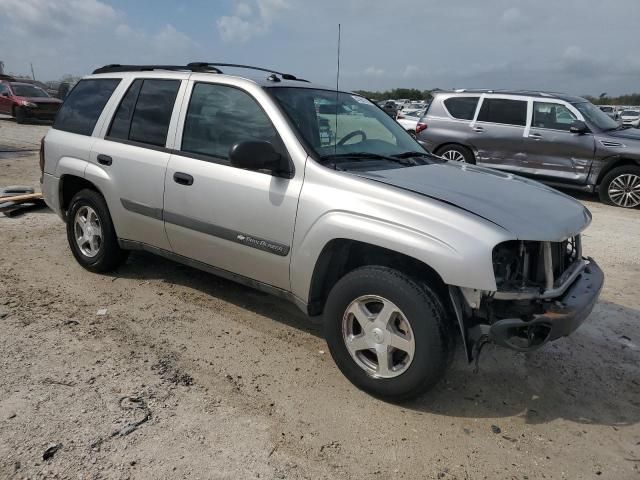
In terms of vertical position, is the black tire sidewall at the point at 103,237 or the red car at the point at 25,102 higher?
the red car at the point at 25,102

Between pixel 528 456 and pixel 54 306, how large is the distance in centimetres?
353

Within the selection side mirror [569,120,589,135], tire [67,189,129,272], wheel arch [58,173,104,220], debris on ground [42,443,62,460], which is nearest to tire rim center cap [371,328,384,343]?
debris on ground [42,443,62,460]

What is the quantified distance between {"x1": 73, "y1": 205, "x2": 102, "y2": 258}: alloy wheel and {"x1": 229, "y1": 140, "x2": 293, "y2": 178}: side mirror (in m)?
2.03

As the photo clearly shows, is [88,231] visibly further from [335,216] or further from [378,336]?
[378,336]

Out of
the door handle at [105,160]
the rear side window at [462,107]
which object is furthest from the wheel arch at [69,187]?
the rear side window at [462,107]

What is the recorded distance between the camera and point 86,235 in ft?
15.6

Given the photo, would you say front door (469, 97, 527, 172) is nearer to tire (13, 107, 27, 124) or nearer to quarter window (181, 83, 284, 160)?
quarter window (181, 83, 284, 160)

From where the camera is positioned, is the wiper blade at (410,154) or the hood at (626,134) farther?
the hood at (626,134)

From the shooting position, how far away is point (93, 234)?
15.4 ft

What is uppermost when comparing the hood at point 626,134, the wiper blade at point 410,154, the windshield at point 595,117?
the windshield at point 595,117

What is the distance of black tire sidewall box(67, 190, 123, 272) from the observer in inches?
177

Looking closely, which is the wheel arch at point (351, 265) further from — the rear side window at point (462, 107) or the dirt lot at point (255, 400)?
the rear side window at point (462, 107)

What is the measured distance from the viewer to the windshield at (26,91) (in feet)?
66.6

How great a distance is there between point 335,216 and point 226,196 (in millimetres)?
880
